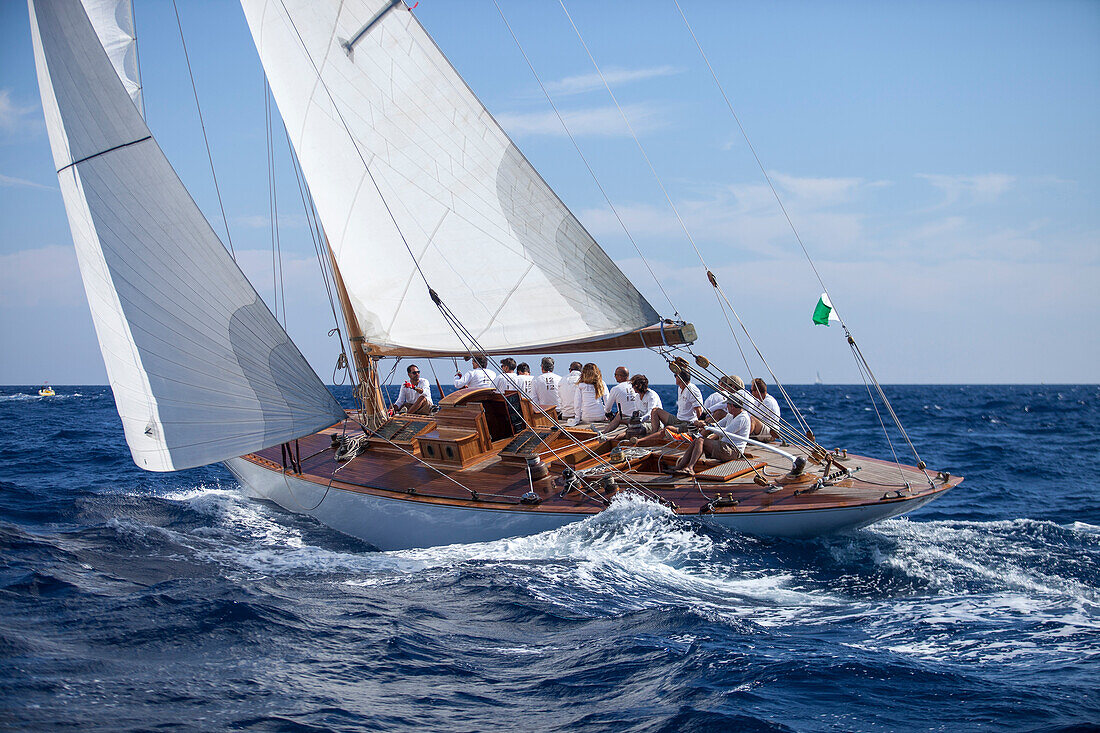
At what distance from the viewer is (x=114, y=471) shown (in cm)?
1505

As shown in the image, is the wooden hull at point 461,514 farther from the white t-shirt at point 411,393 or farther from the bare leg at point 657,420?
the white t-shirt at point 411,393

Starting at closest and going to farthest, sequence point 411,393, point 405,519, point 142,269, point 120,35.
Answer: point 142,269
point 405,519
point 120,35
point 411,393

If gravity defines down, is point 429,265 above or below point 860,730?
above

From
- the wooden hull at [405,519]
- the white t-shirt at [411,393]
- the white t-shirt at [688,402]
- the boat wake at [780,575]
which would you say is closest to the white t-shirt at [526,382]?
the white t-shirt at [411,393]

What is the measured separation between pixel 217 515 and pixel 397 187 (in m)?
5.21

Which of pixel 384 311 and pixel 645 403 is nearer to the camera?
pixel 645 403

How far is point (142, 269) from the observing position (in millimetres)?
8078

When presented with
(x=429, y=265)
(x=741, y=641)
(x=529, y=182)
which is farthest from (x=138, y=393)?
(x=741, y=641)

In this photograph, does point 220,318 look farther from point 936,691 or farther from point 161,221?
point 936,691

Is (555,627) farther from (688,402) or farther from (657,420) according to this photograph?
(688,402)

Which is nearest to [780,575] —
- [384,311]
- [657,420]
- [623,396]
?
[657,420]

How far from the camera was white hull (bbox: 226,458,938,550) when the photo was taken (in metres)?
7.44

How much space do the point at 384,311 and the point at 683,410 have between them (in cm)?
443

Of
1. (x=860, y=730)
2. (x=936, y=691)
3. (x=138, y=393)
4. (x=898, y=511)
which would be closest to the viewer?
(x=860, y=730)
